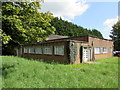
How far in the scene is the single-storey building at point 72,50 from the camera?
520 inches

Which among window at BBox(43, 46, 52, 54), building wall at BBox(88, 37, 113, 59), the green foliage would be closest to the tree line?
window at BBox(43, 46, 52, 54)

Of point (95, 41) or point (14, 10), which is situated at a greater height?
point (14, 10)

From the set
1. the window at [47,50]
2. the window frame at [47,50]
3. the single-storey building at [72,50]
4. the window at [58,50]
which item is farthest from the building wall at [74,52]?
the window at [47,50]

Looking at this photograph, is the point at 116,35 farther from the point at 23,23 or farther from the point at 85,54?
the point at 23,23

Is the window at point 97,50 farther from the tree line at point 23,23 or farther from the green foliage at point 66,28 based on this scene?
the green foliage at point 66,28

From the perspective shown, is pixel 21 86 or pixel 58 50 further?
pixel 58 50

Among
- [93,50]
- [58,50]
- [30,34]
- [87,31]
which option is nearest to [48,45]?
[58,50]

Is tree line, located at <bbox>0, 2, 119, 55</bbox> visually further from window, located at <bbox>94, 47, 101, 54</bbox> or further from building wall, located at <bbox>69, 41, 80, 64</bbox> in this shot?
window, located at <bbox>94, 47, 101, 54</bbox>

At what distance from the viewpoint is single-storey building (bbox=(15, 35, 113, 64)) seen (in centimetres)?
1320

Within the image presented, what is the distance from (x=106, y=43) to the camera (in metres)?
21.9

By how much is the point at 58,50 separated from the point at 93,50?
249 inches

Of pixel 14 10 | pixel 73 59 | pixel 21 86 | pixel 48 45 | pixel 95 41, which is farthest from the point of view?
pixel 95 41

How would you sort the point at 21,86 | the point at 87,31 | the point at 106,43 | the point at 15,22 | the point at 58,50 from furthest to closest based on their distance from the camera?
the point at 87,31 < the point at 106,43 < the point at 58,50 < the point at 15,22 < the point at 21,86

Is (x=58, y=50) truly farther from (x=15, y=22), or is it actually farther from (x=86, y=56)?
(x=15, y=22)
